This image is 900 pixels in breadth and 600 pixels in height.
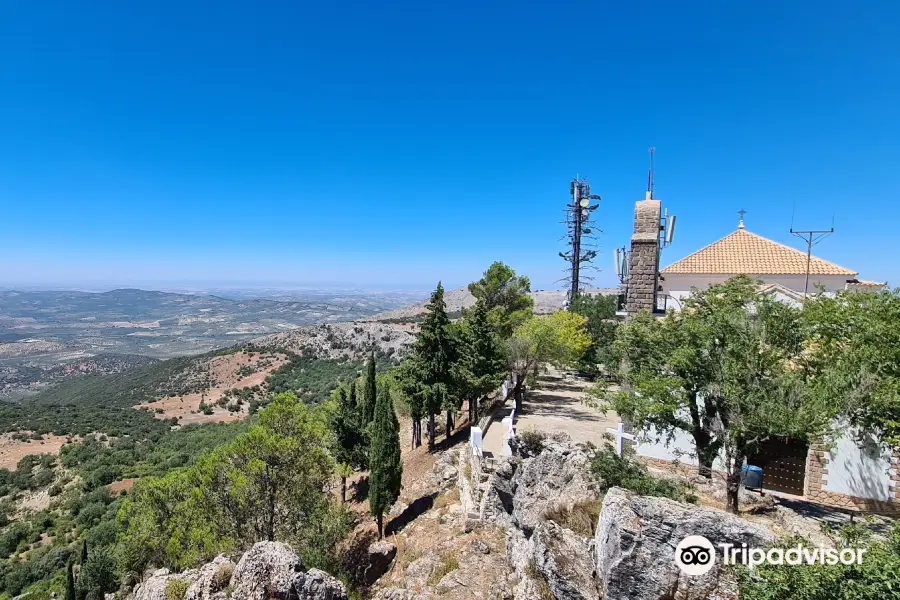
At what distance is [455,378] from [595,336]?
15.1 metres

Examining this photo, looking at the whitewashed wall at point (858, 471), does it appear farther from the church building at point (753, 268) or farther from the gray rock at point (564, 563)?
the church building at point (753, 268)

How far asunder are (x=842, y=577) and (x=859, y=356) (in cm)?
581

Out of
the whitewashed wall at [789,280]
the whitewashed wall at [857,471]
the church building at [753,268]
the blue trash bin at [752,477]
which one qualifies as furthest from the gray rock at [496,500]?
the whitewashed wall at [789,280]

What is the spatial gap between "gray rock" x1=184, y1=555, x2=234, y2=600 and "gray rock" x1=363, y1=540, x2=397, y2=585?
531 centimetres

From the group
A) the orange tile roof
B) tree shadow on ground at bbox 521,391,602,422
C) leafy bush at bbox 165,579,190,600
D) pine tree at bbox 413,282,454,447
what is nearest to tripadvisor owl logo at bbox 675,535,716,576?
leafy bush at bbox 165,579,190,600

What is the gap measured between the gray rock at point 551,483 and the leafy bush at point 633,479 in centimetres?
35

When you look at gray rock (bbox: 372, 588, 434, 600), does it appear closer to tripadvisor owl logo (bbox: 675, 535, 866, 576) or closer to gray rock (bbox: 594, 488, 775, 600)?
gray rock (bbox: 594, 488, 775, 600)

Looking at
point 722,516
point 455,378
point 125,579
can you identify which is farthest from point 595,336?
point 125,579

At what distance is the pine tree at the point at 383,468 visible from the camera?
16.2 metres

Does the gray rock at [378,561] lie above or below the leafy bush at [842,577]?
below

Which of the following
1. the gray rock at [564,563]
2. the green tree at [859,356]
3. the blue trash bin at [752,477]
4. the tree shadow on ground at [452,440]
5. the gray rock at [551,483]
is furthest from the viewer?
the tree shadow on ground at [452,440]

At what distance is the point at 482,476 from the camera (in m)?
13.7

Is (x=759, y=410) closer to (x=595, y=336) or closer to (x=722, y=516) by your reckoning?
(x=722, y=516)

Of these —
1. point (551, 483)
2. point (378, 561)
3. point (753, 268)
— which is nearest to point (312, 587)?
point (378, 561)
